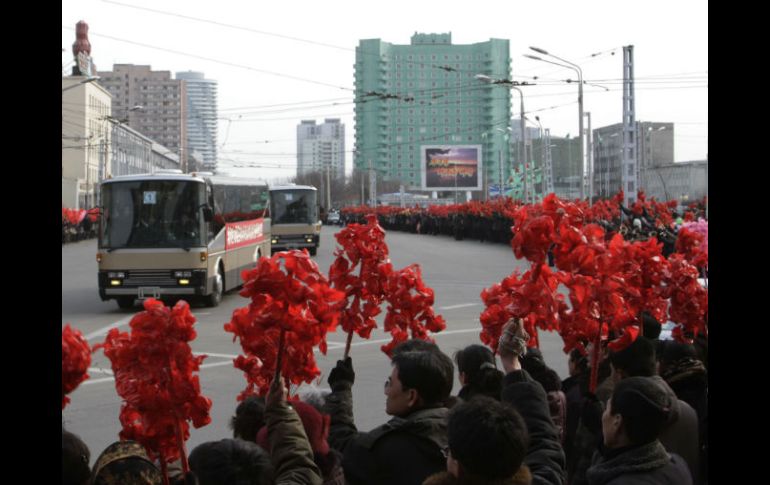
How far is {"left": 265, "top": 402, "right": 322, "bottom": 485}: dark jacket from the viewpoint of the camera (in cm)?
316

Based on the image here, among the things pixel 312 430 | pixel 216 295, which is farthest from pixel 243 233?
pixel 312 430

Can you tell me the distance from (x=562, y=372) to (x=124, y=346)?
8.91 meters

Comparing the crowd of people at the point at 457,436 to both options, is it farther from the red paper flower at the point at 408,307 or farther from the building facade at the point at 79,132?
the building facade at the point at 79,132

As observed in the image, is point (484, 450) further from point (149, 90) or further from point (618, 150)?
point (149, 90)

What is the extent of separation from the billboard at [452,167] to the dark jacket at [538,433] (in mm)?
78403

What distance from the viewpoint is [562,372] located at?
1181 cm

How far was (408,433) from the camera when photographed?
3350 mm

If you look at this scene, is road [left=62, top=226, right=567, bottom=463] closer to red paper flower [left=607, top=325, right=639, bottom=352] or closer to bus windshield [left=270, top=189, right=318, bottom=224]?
red paper flower [left=607, top=325, right=639, bottom=352]

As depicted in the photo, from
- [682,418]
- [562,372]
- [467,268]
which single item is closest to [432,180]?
[467,268]

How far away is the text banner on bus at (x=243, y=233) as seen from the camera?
21.7m

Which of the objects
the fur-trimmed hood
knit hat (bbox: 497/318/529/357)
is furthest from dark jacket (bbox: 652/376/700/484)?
the fur-trimmed hood

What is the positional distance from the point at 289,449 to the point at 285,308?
60 cm

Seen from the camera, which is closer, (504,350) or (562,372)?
(504,350)
